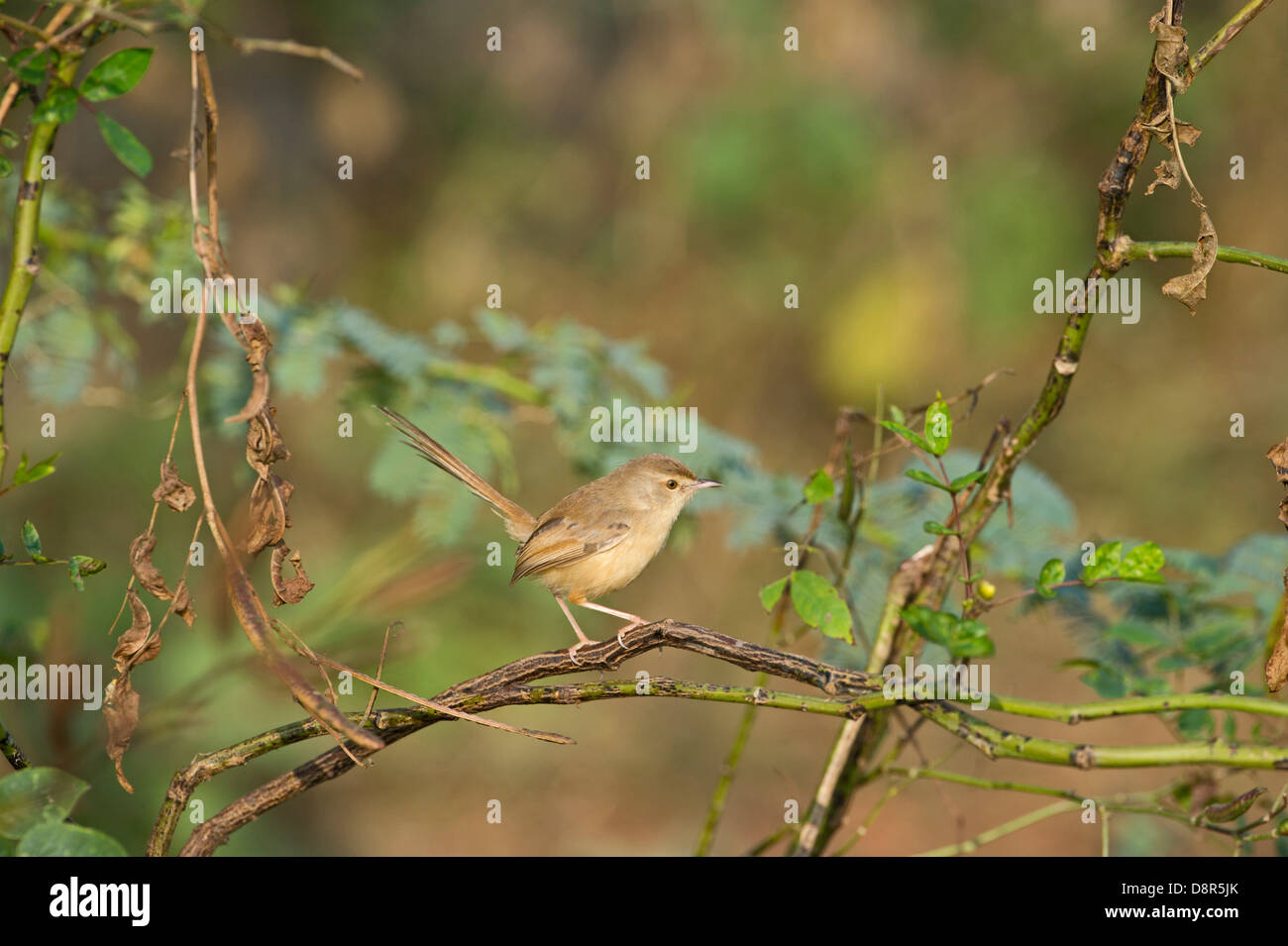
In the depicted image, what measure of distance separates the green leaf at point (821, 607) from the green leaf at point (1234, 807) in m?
0.65

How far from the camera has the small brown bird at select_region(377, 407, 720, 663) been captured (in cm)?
336

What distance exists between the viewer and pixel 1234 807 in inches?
68.7

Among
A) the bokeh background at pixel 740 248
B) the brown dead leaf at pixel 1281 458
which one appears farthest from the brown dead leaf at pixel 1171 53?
the bokeh background at pixel 740 248

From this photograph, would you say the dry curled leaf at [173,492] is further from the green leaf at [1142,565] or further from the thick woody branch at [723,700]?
the green leaf at [1142,565]

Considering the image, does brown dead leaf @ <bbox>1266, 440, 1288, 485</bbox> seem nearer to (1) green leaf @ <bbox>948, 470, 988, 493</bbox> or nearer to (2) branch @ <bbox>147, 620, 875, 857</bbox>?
(1) green leaf @ <bbox>948, 470, 988, 493</bbox>

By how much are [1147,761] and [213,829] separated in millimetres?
1365

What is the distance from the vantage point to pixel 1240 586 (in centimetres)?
292

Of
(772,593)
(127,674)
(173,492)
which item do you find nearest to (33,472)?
(173,492)

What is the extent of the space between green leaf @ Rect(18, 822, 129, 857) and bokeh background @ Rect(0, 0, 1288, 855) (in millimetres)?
5424

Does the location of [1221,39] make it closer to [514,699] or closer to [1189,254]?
[1189,254]

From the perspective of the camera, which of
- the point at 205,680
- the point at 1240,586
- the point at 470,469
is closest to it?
the point at 205,680

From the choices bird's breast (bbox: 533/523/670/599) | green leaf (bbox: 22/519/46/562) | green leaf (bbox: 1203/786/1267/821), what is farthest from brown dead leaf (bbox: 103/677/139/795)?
bird's breast (bbox: 533/523/670/599)

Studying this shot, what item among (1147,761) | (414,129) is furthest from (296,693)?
(414,129)

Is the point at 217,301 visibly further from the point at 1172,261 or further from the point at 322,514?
the point at 1172,261
